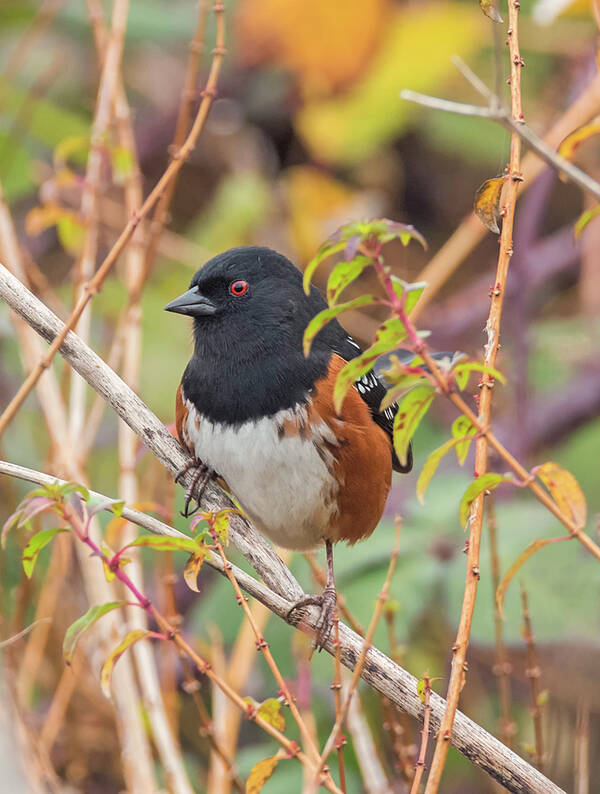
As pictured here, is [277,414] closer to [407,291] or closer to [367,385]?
[367,385]

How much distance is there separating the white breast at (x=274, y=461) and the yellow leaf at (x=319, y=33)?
2.45 metres

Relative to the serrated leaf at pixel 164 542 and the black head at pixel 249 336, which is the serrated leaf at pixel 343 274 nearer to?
the serrated leaf at pixel 164 542

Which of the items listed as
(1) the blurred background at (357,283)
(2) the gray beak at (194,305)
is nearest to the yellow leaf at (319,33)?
(1) the blurred background at (357,283)

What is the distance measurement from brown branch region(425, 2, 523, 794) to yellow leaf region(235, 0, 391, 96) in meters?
2.67

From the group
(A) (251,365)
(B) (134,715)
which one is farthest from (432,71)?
(B) (134,715)

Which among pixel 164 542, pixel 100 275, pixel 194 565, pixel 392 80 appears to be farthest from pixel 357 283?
pixel 164 542

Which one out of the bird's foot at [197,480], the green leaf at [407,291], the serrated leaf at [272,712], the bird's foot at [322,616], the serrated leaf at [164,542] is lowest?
the serrated leaf at [272,712]

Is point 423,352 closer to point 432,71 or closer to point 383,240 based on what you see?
point 383,240

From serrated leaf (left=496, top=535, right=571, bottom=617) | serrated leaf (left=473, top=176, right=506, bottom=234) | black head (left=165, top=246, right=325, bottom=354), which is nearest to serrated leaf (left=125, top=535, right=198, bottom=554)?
serrated leaf (left=496, top=535, right=571, bottom=617)

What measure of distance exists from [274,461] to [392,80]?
247 centimetres

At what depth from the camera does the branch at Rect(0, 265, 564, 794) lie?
1.35m

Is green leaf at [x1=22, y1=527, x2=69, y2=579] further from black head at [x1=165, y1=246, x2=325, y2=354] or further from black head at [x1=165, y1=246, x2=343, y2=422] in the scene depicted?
black head at [x1=165, y1=246, x2=325, y2=354]

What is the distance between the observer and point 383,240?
1062 mm

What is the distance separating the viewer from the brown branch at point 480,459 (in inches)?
46.0
